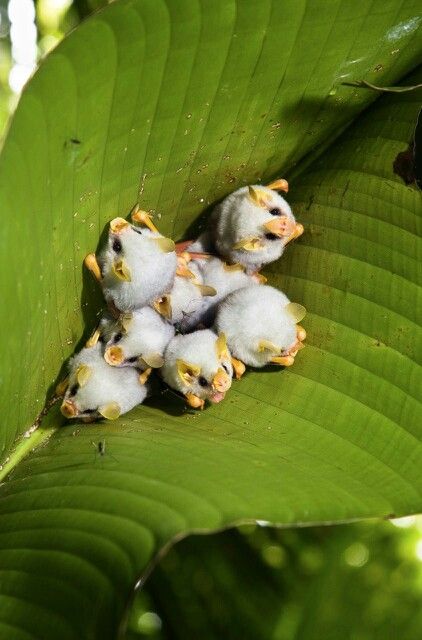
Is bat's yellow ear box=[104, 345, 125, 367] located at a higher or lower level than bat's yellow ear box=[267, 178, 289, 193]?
lower

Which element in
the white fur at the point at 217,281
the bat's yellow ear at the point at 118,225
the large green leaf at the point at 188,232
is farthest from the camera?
the white fur at the point at 217,281

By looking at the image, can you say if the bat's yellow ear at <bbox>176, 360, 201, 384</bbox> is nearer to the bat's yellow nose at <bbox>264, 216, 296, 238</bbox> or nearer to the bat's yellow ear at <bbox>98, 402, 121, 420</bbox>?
the bat's yellow ear at <bbox>98, 402, 121, 420</bbox>

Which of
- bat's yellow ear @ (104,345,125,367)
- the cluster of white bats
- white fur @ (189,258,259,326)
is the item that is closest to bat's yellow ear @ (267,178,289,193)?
the cluster of white bats

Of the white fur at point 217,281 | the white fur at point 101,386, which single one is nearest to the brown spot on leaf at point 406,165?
the white fur at point 217,281

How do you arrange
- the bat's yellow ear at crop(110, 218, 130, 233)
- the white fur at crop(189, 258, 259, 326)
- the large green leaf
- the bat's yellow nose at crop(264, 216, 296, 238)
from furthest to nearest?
the white fur at crop(189, 258, 259, 326), the bat's yellow nose at crop(264, 216, 296, 238), the bat's yellow ear at crop(110, 218, 130, 233), the large green leaf

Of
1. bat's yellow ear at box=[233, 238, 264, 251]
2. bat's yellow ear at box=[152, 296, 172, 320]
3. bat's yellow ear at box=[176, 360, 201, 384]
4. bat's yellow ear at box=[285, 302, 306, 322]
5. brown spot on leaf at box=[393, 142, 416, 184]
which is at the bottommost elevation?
bat's yellow ear at box=[176, 360, 201, 384]

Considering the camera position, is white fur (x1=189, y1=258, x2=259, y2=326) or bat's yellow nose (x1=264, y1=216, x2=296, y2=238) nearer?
bat's yellow nose (x1=264, y1=216, x2=296, y2=238)

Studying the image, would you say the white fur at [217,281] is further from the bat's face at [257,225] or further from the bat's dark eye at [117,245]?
the bat's dark eye at [117,245]

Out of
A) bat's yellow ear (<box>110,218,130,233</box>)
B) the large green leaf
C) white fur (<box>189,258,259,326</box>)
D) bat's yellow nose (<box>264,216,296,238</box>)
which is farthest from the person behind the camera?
white fur (<box>189,258,259,326</box>)
